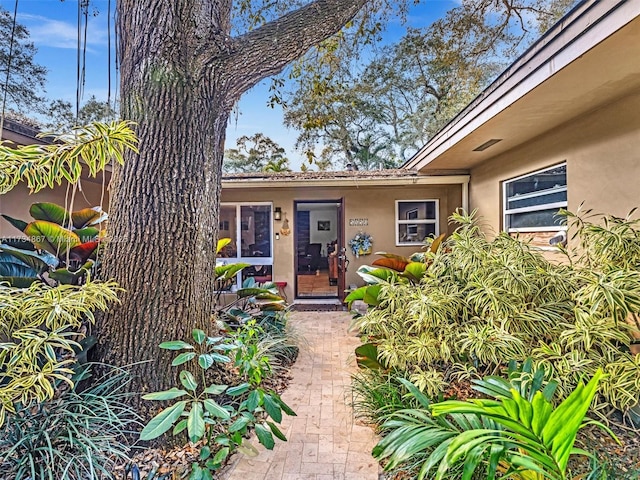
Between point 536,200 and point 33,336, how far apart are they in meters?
5.87

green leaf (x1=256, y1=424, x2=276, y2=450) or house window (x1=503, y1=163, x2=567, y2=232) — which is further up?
house window (x1=503, y1=163, x2=567, y2=232)

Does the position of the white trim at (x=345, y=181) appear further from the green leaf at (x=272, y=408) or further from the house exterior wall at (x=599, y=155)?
the green leaf at (x=272, y=408)

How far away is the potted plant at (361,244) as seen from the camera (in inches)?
311

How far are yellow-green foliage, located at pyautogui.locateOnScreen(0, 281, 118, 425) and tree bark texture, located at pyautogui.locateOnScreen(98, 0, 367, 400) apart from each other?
1.31 ft

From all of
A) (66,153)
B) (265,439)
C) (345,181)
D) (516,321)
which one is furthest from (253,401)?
(345,181)

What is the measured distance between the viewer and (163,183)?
8.59 ft

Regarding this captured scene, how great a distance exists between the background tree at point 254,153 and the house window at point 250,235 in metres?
10.6

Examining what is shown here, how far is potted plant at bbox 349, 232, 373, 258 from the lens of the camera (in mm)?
7887

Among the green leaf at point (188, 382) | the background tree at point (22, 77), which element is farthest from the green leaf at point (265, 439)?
the background tree at point (22, 77)

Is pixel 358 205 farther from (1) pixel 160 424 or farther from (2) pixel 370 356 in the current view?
(1) pixel 160 424

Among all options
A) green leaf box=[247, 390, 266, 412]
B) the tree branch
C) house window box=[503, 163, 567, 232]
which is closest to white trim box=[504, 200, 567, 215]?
house window box=[503, 163, 567, 232]

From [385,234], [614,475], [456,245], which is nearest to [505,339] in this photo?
[614,475]

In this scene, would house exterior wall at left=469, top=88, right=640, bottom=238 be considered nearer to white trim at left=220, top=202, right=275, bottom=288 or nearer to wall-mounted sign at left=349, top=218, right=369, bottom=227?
wall-mounted sign at left=349, top=218, right=369, bottom=227

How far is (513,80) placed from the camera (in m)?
3.41
